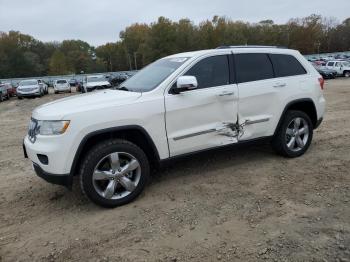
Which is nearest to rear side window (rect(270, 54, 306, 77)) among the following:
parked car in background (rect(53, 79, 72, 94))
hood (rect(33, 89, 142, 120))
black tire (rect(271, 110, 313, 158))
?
black tire (rect(271, 110, 313, 158))

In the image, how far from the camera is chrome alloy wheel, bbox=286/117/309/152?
18.8ft

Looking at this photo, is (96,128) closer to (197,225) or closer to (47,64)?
(197,225)

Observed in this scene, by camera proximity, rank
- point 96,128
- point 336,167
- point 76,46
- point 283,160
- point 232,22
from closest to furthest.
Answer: point 96,128, point 336,167, point 283,160, point 232,22, point 76,46

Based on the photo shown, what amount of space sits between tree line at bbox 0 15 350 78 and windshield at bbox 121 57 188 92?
77022mm

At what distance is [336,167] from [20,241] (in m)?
4.30

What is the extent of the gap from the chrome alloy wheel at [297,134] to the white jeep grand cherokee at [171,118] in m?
0.02

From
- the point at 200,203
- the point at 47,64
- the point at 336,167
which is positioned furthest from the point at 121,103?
the point at 47,64

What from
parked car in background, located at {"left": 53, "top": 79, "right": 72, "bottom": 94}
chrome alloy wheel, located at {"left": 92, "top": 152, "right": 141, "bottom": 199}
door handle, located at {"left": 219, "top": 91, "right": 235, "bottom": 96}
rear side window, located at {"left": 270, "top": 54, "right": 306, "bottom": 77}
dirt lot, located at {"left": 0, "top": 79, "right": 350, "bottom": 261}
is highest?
rear side window, located at {"left": 270, "top": 54, "right": 306, "bottom": 77}

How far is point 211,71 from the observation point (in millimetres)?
4961

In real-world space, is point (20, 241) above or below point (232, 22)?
below

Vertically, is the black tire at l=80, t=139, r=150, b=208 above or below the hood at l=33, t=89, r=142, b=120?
below

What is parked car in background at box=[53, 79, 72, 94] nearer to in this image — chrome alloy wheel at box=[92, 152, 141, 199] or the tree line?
chrome alloy wheel at box=[92, 152, 141, 199]

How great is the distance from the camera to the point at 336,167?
527 cm

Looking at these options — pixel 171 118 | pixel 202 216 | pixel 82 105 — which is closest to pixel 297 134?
pixel 171 118
